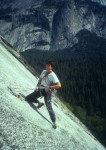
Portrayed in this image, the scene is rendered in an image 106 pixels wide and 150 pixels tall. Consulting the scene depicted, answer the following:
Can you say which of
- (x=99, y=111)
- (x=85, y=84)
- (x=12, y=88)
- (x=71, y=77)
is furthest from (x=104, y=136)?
(x=12, y=88)

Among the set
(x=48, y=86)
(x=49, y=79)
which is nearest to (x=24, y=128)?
(x=48, y=86)

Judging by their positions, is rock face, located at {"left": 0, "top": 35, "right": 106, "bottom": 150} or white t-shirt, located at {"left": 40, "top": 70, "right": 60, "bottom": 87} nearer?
rock face, located at {"left": 0, "top": 35, "right": 106, "bottom": 150}

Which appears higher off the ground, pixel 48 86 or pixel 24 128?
pixel 48 86

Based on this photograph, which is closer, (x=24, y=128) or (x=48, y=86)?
(x=24, y=128)

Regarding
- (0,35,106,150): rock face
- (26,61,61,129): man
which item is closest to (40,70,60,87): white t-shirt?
(26,61,61,129): man

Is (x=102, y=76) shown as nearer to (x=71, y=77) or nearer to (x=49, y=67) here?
(x=71, y=77)

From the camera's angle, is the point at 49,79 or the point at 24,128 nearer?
the point at 24,128

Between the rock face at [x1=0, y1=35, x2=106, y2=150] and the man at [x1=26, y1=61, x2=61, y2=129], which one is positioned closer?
the rock face at [x1=0, y1=35, x2=106, y2=150]

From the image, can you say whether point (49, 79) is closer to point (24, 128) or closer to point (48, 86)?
point (48, 86)

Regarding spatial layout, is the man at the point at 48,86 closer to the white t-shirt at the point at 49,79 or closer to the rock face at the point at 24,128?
the white t-shirt at the point at 49,79

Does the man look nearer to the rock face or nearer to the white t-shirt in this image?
the white t-shirt

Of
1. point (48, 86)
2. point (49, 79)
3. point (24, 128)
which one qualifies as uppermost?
point (49, 79)

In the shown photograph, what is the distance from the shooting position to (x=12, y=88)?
17.9m

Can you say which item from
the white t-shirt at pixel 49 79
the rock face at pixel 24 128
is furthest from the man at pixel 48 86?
the rock face at pixel 24 128
